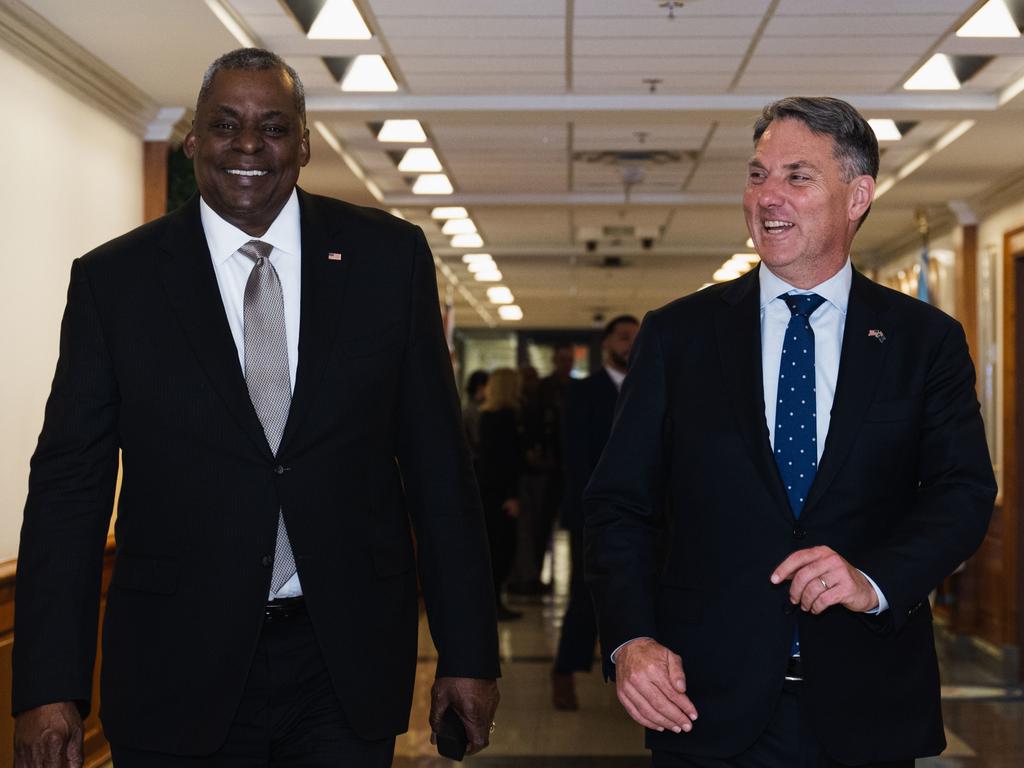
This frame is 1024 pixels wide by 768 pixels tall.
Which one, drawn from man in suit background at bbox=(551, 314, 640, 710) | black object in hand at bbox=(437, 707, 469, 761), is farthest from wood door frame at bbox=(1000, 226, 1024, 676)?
black object in hand at bbox=(437, 707, 469, 761)

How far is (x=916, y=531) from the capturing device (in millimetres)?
2264

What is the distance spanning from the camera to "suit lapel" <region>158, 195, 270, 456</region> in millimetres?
2229

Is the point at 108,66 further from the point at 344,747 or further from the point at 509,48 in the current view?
the point at 344,747

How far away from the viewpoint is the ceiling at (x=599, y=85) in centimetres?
581

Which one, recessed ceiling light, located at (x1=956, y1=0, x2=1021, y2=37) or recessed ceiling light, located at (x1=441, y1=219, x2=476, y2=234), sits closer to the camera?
recessed ceiling light, located at (x1=956, y1=0, x2=1021, y2=37)

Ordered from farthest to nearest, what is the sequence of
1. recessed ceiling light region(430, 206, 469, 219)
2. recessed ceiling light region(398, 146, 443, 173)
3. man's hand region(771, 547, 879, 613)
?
recessed ceiling light region(430, 206, 469, 219)
recessed ceiling light region(398, 146, 443, 173)
man's hand region(771, 547, 879, 613)

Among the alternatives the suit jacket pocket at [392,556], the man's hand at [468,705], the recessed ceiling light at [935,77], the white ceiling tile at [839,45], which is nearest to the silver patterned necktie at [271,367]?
the suit jacket pocket at [392,556]

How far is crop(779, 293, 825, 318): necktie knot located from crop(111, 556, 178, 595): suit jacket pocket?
3.69 feet

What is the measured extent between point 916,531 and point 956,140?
6.21 metres

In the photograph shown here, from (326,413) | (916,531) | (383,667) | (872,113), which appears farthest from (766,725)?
(872,113)

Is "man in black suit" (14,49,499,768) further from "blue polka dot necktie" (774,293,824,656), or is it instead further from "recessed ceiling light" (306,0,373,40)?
"recessed ceiling light" (306,0,373,40)

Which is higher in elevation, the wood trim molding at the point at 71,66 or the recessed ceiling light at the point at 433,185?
the recessed ceiling light at the point at 433,185

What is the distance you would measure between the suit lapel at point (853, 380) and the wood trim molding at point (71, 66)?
3.79 m

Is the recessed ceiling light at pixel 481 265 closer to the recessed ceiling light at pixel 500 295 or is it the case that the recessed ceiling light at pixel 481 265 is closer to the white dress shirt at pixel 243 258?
the recessed ceiling light at pixel 500 295
